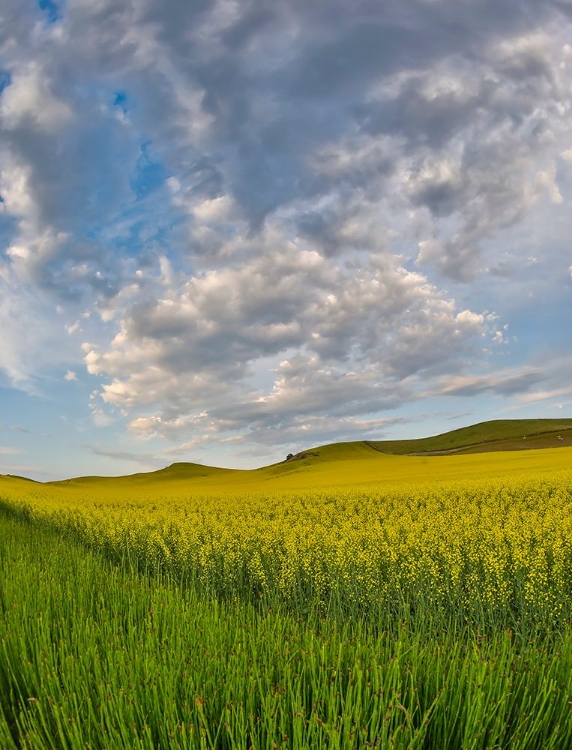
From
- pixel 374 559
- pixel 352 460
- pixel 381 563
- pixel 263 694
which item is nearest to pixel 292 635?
pixel 263 694

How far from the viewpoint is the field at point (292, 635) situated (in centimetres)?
283

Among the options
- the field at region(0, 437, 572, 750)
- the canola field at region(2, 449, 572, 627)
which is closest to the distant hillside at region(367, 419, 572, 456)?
the field at region(0, 437, 572, 750)

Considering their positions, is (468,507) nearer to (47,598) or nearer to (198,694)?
(47,598)

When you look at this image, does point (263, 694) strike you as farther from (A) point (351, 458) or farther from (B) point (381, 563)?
(A) point (351, 458)

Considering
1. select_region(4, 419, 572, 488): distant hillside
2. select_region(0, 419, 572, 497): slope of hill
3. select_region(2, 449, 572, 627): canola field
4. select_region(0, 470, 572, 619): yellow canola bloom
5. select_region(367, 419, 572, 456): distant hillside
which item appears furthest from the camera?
select_region(367, 419, 572, 456): distant hillside

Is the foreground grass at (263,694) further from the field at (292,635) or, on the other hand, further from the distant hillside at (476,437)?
the distant hillside at (476,437)

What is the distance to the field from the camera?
2.83m

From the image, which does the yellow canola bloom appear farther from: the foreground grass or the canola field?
the foreground grass

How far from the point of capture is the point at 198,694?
3.04 meters

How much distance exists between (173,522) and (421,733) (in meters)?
14.2

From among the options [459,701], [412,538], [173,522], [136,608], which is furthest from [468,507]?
[459,701]

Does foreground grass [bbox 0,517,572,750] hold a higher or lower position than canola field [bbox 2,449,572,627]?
higher

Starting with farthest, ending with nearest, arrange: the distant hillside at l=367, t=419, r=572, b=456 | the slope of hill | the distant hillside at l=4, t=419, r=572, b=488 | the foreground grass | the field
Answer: the distant hillside at l=367, t=419, r=572, b=456, the distant hillside at l=4, t=419, r=572, b=488, the slope of hill, the field, the foreground grass

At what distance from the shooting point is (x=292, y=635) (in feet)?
14.2
